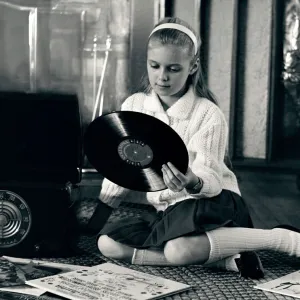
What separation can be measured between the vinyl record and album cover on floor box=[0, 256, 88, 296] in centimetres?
25

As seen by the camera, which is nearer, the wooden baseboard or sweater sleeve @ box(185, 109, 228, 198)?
sweater sleeve @ box(185, 109, 228, 198)

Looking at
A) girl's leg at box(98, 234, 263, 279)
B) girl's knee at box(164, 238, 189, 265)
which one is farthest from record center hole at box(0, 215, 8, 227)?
girl's knee at box(164, 238, 189, 265)

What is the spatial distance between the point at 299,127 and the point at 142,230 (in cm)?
102

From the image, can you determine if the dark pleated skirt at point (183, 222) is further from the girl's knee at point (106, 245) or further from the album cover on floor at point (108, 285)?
the album cover on floor at point (108, 285)

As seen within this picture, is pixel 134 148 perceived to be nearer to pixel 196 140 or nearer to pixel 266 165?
pixel 196 140

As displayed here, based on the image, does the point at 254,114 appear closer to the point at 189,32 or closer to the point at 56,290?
the point at 189,32

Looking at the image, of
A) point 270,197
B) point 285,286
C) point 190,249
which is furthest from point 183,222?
point 270,197

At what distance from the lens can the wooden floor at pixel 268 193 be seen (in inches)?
83.4

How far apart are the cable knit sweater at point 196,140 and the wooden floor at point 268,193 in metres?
0.51

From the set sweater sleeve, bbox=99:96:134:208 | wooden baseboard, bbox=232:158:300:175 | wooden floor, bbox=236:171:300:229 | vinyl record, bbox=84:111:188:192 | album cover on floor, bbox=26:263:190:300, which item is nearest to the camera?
album cover on floor, bbox=26:263:190:300

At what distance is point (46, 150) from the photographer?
5.22 feet

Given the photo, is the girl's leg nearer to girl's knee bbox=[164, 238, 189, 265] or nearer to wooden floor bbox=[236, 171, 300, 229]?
girl's knee bbox=[164, 238, 189, 265]

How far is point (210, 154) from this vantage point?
5.21 ft

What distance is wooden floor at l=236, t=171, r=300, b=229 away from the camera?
2.06m
